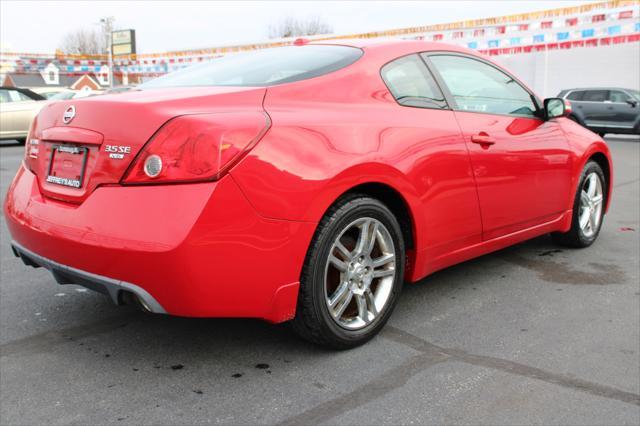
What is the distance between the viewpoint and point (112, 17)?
222ft

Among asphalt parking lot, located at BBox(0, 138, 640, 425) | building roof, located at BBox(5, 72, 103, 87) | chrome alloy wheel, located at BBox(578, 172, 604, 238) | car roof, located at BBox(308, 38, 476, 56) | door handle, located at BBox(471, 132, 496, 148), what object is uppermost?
building roof, located at BBox(5, 72, 103, 87)

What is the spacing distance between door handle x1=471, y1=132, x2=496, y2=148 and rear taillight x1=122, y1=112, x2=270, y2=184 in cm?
156

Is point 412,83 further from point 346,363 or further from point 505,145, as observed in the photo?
point 346,363

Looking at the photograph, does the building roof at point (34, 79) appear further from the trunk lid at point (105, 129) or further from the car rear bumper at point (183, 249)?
the car rear bumper at point (183, 249)

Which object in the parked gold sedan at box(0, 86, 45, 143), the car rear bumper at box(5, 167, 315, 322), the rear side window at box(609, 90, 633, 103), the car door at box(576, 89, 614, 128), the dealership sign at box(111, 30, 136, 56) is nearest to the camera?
the car rear bumper at box(5, 167, 315, 322)

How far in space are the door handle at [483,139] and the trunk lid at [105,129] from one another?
4.44 feet

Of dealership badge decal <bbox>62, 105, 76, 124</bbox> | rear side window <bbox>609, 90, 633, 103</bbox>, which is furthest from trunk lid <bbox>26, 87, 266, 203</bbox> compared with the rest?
rear side window <bbox>609, 90, 633, 103</bbox>

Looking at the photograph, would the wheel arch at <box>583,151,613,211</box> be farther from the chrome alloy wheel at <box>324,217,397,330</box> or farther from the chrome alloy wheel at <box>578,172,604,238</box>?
the chrome alloy wheel at <box>324,217,397,330</box>

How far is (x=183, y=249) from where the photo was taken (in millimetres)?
2342

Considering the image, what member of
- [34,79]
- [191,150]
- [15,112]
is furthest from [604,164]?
[34,79]

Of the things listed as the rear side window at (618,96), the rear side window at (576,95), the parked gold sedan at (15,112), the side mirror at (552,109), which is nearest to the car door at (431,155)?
the side mirror at (552,109)

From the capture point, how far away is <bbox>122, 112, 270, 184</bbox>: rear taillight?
239cm

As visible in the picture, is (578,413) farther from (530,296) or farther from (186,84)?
(186,84)

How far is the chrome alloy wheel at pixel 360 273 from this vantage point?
2.90 meters
